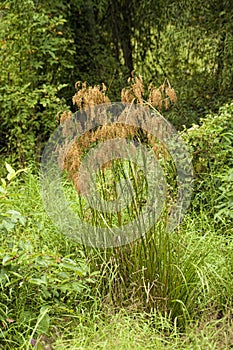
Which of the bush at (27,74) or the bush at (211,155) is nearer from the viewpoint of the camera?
the bush at (211,155)

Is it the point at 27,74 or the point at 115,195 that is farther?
the point at 27,74

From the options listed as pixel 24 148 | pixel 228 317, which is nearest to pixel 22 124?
pixel 24 148

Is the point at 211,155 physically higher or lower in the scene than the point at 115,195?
lower

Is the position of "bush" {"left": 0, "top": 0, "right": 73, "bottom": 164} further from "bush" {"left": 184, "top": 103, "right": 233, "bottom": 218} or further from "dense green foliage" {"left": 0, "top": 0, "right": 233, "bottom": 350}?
"bush" {"left": 184, "top": 103, "right": 233, "bottom": 218}

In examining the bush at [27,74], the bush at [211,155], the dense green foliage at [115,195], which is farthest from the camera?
the bush at [27,74]

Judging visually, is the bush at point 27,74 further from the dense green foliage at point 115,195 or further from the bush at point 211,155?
the bush at point 211,155

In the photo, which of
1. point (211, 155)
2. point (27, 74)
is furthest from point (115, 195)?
point (27, 74)

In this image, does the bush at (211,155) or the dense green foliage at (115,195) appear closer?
the dense green foliage at (115,195)

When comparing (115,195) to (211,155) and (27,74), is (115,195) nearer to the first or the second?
(211,155)

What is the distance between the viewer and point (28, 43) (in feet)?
21.9

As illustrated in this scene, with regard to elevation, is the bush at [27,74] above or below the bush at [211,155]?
above

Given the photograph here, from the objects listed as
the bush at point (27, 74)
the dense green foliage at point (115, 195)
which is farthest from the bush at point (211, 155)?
the bush at point (27, 74)

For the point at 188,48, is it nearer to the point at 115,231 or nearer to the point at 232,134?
the point at 232,134

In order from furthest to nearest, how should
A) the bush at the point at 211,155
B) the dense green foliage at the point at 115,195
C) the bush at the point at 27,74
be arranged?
the bush at the point at 27,74 < the bush at the point at 211,155 < the dense green foliage at the point at 115,195
